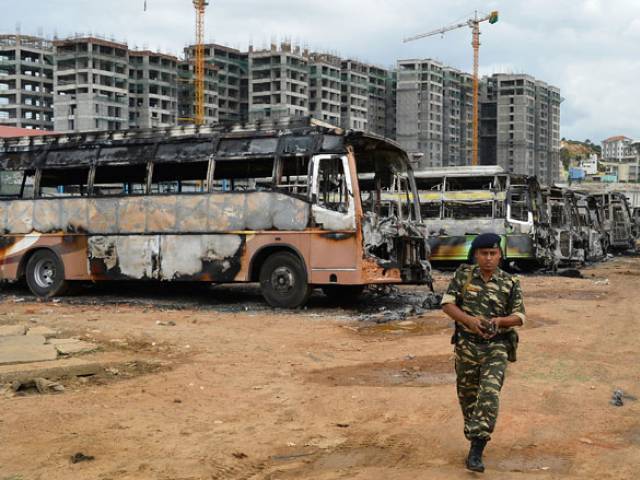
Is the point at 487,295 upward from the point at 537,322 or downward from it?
upward

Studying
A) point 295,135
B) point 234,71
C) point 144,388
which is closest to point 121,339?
point 144,388

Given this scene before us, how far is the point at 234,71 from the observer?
117 metres

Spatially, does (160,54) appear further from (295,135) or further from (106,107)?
A: (295,135)

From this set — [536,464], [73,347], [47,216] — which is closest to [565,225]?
[47,216]

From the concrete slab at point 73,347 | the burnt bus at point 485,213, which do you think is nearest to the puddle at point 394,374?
the concrete slab at point 73,347

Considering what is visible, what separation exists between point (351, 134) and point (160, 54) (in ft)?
322

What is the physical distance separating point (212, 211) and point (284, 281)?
1840mm

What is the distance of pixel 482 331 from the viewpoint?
190 inches

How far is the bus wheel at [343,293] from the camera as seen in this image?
1428 cm

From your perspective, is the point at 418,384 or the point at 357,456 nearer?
the point at 357,456

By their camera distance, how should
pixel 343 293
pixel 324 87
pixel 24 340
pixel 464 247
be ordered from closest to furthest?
pixel 24 340, pixel 343 293, pixel 464 247, pixel 324 87

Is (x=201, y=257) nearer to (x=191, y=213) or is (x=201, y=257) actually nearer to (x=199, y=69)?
(x=191, y=213)

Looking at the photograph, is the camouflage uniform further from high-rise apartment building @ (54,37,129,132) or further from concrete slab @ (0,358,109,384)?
high-rise apartment building @ (54,37,129,132)

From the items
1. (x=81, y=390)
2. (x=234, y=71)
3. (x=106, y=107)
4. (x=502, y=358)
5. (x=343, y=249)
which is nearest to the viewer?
(x=502, y=358)
